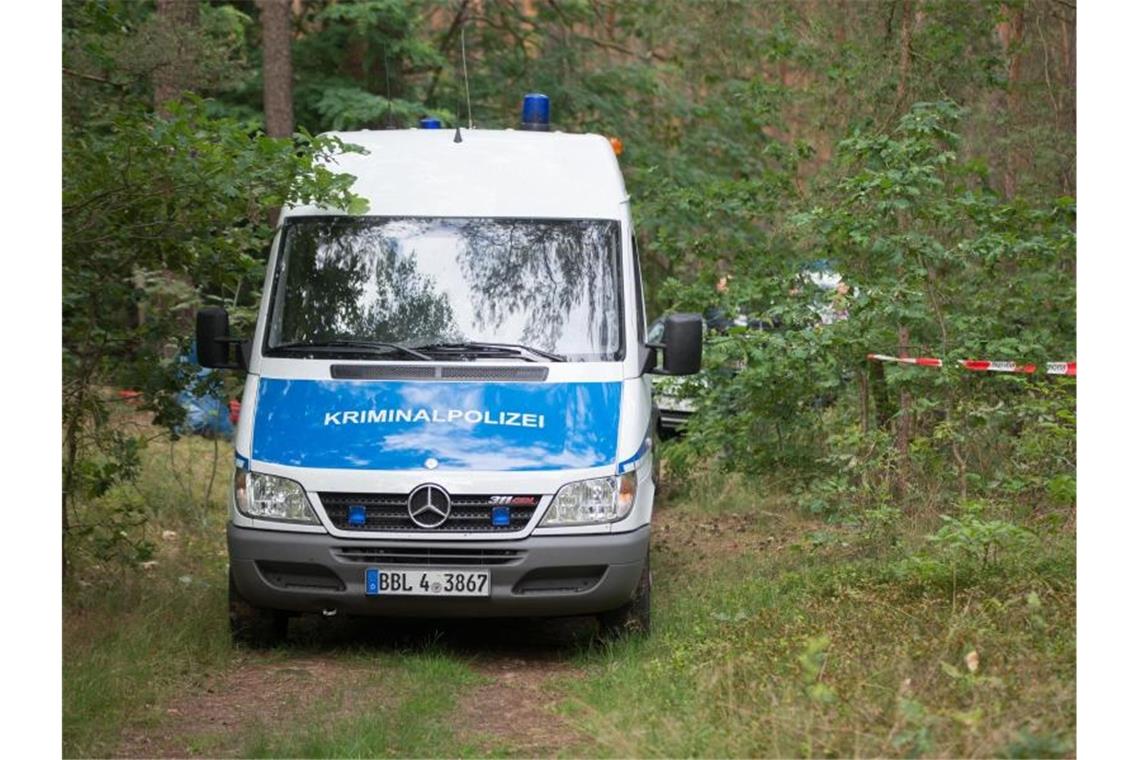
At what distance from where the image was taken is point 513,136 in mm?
8969

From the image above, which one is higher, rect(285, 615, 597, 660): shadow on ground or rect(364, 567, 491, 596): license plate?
rect(364, 567, 491, 596): license plate

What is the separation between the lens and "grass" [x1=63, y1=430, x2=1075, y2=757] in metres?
5.39

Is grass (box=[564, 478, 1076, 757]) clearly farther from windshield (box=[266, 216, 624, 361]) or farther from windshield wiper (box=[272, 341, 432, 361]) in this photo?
windshield wiper (box=[272, 341, 432, 361])

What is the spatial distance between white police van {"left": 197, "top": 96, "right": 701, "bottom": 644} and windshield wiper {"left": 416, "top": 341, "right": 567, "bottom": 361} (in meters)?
0.01

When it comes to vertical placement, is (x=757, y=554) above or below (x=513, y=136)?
below

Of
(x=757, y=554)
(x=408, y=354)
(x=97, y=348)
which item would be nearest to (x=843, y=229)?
(x=757, y=554)

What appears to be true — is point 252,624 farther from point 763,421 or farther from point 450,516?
point 763,421

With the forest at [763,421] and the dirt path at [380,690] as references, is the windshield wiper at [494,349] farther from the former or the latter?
the dirt path at [380,690]

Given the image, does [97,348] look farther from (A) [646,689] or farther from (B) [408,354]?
(A) [646,689]

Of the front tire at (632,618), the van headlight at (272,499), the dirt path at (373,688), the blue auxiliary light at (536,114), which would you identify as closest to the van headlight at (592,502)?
the front tire at (632,618)

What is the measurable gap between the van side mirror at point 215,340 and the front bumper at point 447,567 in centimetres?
111

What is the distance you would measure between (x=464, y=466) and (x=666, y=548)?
13.5ft

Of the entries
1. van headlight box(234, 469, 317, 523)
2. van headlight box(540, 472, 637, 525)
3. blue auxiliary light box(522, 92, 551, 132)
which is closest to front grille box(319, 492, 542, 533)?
van headlight box(540, 472, 637, 525)

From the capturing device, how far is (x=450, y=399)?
7.64m
